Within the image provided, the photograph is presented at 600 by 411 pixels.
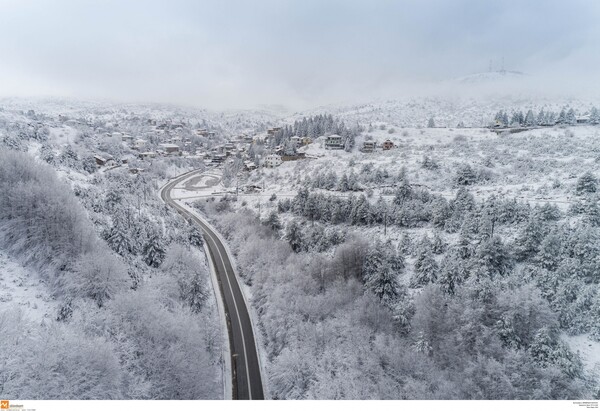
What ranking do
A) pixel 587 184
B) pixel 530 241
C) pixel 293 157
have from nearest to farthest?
pixel 530 241, pixel 587 184, pixel 293 157

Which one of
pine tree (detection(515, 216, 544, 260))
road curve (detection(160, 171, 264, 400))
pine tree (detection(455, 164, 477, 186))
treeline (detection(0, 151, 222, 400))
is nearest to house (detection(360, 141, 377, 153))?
pine tree (detection(455, 164, 477, 186))

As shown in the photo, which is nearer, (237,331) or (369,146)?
(237,331)

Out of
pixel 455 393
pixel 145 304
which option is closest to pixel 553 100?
pixel 455 393

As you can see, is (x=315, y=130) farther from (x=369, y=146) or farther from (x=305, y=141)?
(x=369, y=146)

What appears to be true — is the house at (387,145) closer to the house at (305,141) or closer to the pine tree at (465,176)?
the house at (305,141)

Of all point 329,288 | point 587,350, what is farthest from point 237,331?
point 587,350

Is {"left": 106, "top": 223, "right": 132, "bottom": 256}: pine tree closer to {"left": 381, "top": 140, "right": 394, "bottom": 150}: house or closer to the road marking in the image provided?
the road marking
